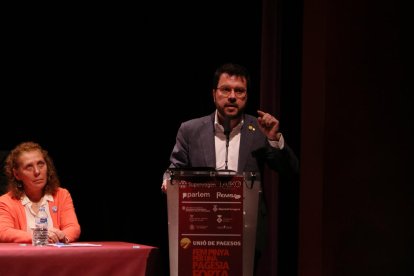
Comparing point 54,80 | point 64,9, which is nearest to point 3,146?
point 54,80

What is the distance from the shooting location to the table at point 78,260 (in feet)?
10.4

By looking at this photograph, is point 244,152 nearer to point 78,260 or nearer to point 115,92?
point 78,260

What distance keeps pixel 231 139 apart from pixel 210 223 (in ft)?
2.18

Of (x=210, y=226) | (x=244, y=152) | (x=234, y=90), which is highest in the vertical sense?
(x=234, y=90)

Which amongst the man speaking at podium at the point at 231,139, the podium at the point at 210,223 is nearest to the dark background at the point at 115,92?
the man speaking at podium at the point at 231,139

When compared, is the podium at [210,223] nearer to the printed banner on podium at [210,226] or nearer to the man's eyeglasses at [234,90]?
the printed banner on podium at [210,226]

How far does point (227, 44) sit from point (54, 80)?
1203mm

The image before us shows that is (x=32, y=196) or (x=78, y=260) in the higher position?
(x=32, y=196)

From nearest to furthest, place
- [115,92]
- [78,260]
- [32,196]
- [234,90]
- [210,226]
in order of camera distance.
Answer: [210,226] → [78,260] → [234,90] → [32,196] → [115,92]

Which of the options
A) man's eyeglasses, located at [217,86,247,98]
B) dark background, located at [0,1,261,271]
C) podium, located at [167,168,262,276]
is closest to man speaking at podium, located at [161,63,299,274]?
man's eyeglasses, located at [217,86,247,98]

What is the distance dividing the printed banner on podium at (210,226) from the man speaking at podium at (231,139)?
36 centimetres

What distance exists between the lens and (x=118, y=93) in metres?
5.21

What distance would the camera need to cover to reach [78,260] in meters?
3.28

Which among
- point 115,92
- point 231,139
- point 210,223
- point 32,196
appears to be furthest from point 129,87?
point 210,223
